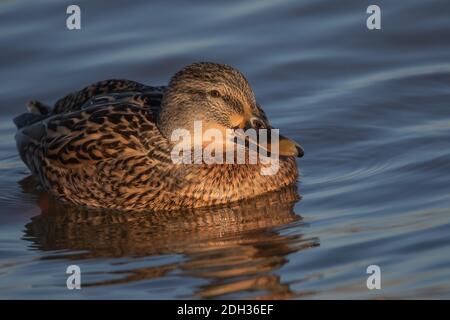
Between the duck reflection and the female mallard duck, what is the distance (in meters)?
0.14

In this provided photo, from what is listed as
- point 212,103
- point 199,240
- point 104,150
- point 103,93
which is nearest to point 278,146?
point 212,103

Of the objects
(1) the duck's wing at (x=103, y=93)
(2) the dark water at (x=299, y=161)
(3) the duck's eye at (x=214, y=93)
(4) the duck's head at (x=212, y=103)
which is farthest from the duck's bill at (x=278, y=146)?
(1) the duck's wing at (x=103, y=93)

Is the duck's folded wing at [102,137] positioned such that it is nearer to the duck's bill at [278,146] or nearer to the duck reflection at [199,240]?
the duck reflection at [199,240]

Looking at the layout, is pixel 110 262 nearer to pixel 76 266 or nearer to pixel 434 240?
pixel 76 266

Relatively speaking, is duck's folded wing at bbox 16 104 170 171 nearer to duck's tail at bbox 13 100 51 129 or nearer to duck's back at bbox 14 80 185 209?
duck's back at bbox 14 80 185 209

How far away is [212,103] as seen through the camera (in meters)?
11.1

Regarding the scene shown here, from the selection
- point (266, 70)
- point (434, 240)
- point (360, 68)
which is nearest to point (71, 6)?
point (266, 70)

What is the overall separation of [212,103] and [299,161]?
61.8 inches

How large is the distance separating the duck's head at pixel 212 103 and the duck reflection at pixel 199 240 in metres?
0.71

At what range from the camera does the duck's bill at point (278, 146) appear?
430 inches

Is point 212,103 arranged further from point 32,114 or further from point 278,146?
point 32,114

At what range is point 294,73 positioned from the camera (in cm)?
1436

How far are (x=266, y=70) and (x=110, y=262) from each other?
514 centimetres

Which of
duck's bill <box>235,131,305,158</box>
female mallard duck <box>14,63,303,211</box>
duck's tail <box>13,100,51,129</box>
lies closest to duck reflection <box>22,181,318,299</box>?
female mallard duck <box>14,63,303,211</box>
